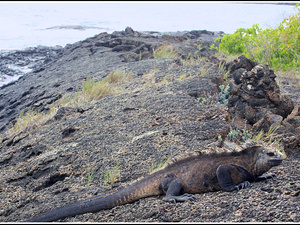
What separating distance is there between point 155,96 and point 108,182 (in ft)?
9.71

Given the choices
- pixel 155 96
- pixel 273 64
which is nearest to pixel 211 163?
pixel 155 96

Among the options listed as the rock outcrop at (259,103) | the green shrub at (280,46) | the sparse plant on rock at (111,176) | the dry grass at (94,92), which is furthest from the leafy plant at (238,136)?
the green shrub at (280,46)

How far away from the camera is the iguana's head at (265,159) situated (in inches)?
118

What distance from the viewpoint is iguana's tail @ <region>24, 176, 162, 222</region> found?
301 cm

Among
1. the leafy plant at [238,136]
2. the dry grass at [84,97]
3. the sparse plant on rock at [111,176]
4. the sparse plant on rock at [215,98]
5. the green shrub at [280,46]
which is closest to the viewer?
the sparse plant on rock at [111,176]

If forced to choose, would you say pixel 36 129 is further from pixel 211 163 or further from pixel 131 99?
pixel 211 163

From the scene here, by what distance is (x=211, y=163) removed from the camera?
10.5ft

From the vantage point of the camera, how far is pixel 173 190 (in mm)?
3092

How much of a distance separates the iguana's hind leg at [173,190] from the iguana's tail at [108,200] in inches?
3.7

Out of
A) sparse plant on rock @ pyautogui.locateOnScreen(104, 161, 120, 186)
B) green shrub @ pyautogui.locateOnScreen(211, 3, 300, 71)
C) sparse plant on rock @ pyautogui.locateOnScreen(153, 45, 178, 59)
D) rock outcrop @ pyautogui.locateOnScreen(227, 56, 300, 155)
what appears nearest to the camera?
sparse plant on rock @ pyautogui.locateOnScreen(104, 161, 120, 186)

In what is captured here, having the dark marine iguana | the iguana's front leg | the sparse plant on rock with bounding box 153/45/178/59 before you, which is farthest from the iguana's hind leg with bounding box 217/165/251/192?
the sparse plant on rock with bounding box 153/45/178/59

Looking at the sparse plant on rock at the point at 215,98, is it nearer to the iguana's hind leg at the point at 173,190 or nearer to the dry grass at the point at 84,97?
the dry grass at the point at 84,97

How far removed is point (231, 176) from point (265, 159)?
0.40 m

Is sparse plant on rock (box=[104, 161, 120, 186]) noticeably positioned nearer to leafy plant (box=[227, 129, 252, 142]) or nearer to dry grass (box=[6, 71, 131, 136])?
leafy plant (box=[227, 129, 252, 142])
